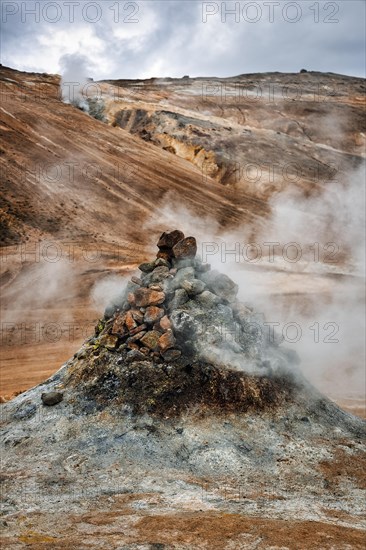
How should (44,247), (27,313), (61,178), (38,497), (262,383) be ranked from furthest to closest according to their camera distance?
(61,178) → (44,247) → (27,313) → (262,383) → (38,497)

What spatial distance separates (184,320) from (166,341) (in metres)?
0.56

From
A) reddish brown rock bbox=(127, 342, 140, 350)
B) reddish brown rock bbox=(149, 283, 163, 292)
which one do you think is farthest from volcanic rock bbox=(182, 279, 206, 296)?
reddish brown rock bbox=(127, 342, 140, 350)

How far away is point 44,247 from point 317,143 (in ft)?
84.7

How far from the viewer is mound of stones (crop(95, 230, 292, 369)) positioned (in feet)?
30.6

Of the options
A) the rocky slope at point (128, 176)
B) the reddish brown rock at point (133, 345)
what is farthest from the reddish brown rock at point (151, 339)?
the rocky slope at point (128, 176)

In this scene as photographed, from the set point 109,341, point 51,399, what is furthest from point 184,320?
point 51,399

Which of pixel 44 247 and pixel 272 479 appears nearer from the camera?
pixel 272 479

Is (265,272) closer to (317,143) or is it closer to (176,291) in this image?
(176,291)

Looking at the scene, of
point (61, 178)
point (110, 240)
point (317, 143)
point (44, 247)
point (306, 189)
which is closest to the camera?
point (44, 247)

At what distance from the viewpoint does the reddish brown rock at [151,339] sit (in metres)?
9.28

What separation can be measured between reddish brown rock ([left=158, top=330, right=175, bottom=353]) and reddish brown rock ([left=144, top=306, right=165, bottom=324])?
452mm

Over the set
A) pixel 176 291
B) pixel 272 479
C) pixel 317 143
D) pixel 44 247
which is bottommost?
pixel 272 479

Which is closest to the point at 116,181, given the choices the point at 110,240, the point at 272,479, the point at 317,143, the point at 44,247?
the point at 110,240

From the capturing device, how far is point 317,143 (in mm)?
40250
